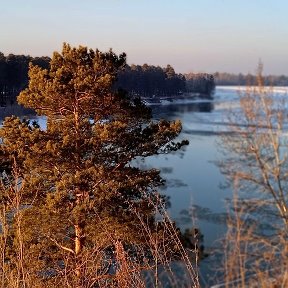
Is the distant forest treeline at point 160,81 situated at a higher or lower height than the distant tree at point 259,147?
higher

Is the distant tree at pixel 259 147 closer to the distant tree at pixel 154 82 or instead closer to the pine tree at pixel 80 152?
the pine tree at pixel 80 152

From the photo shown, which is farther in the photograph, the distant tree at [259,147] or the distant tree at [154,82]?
the distant tree at [154,82]

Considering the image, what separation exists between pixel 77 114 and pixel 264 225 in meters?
6.36

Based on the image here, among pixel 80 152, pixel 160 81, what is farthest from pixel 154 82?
pixel 80 152

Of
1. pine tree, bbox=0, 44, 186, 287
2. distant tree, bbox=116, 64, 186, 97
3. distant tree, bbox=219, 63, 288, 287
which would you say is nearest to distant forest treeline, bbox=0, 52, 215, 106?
distant tree, bbox=116, 64, 186, 97

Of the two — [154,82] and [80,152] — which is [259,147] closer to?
[80,152]

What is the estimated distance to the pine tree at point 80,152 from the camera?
9.41m

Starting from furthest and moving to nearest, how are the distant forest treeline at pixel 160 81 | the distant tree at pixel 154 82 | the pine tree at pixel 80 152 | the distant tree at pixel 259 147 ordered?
the distant tree at pixel 154 82 < the distant forest treeline at pixel 160 81 < the pine tree at pixel 80 152 < the distant tree at pixel 259 147

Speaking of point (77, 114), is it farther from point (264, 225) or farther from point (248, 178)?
point (264, 225)

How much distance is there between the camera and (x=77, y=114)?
33.9 feet

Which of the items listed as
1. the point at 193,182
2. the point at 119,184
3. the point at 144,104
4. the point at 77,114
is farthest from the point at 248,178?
the point at 193,182

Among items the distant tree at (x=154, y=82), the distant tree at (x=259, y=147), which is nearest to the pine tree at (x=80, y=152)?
the distant tree at (x=259, y=147)

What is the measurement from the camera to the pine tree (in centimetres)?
941

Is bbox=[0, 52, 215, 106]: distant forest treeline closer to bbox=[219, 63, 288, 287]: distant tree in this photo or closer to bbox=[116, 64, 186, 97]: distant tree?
bbox=[116, 64, 186, 97]: distant tree
